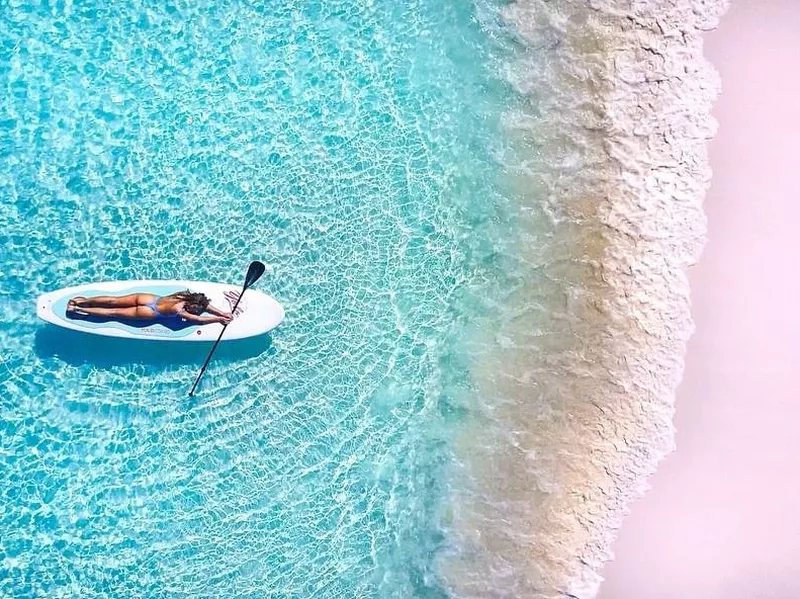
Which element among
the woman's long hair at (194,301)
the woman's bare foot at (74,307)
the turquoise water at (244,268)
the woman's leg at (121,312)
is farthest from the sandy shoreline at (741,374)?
the woman's bare foot at (74,307)

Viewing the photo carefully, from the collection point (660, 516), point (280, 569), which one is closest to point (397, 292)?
point (280, 569)

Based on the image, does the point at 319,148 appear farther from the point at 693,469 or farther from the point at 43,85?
the point at 693,469

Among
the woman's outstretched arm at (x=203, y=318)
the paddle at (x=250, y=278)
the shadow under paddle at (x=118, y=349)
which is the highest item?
the paddle at (x=250, y=278)

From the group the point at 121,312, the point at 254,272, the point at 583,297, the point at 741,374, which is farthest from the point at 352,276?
the point at 741,374

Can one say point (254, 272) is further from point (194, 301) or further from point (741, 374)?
point (741, 374)

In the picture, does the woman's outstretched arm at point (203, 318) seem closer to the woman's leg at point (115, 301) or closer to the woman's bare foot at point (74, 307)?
the woman's leg at point (115, 301)

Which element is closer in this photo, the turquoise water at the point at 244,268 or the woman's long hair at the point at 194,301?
the woman's long hair at the point at 194,301

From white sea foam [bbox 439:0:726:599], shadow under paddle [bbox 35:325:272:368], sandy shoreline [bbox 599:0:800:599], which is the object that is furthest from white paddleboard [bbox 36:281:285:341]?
sandy shoreline [bbox 599:0:800:599]
